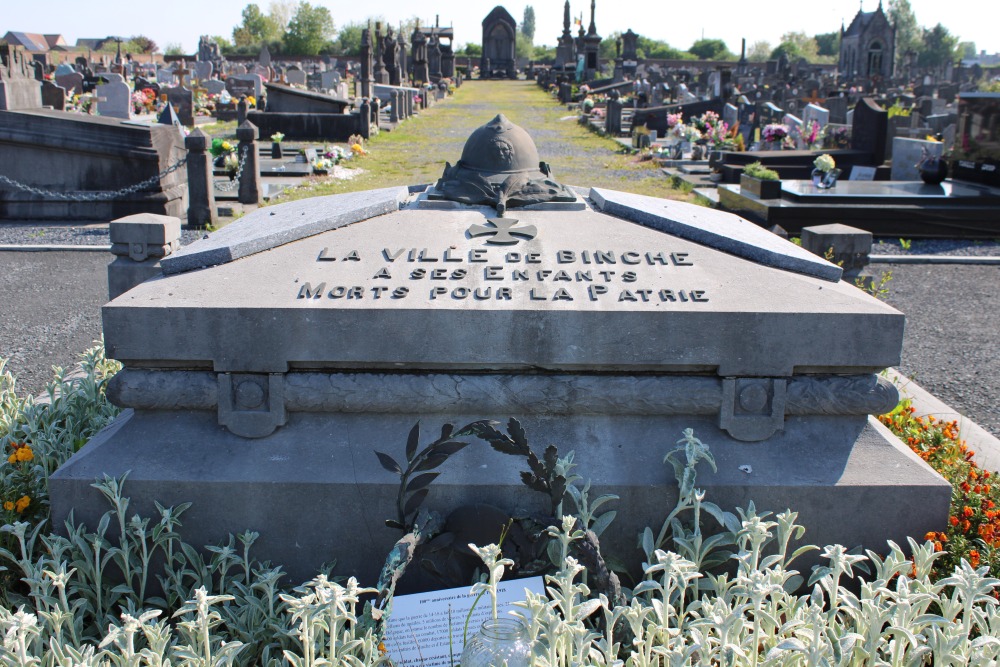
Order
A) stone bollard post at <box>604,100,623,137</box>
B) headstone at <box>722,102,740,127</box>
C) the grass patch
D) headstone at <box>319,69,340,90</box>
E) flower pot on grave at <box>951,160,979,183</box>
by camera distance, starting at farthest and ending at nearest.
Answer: headstone at <box>319,69,340,90</box>, stone bollard post at <box>604,100,623,137</box>, headstone at <box>722,102,740,127</box>, the grass patch, flower pot on grave at <box>951,160,979,183</box>

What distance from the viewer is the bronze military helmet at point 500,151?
14.7ft

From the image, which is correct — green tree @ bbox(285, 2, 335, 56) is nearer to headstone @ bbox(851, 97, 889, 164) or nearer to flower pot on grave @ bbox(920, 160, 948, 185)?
headstone @ bbox(851, 97, 889, 164)

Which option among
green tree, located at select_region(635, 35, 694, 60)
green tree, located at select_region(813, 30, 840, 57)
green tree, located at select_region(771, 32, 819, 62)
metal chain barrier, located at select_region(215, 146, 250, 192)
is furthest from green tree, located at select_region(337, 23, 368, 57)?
metal chain barrier, located at select_region(215, 146, 250, 192)

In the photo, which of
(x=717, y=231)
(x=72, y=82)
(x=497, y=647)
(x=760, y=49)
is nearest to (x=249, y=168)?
(x=717, y=231)

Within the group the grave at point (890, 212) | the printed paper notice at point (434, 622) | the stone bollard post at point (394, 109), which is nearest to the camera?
the printed paper notice at point (434, 622)

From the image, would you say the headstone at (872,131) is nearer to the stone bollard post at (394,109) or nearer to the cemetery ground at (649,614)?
the cemetery ground at (649,614)

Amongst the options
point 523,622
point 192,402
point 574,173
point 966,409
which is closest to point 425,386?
point 192,402

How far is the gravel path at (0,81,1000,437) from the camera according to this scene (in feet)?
18.9

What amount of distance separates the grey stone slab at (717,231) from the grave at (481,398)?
0.31 meters

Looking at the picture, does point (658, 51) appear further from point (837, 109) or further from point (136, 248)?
point (136, 248)

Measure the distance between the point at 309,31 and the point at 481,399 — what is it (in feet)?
277

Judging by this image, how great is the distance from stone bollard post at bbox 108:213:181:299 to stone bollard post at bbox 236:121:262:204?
21.8 feet

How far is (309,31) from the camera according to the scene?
3177 inches

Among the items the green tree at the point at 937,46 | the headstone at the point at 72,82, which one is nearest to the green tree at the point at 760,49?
the green tree at the point at 937,46
